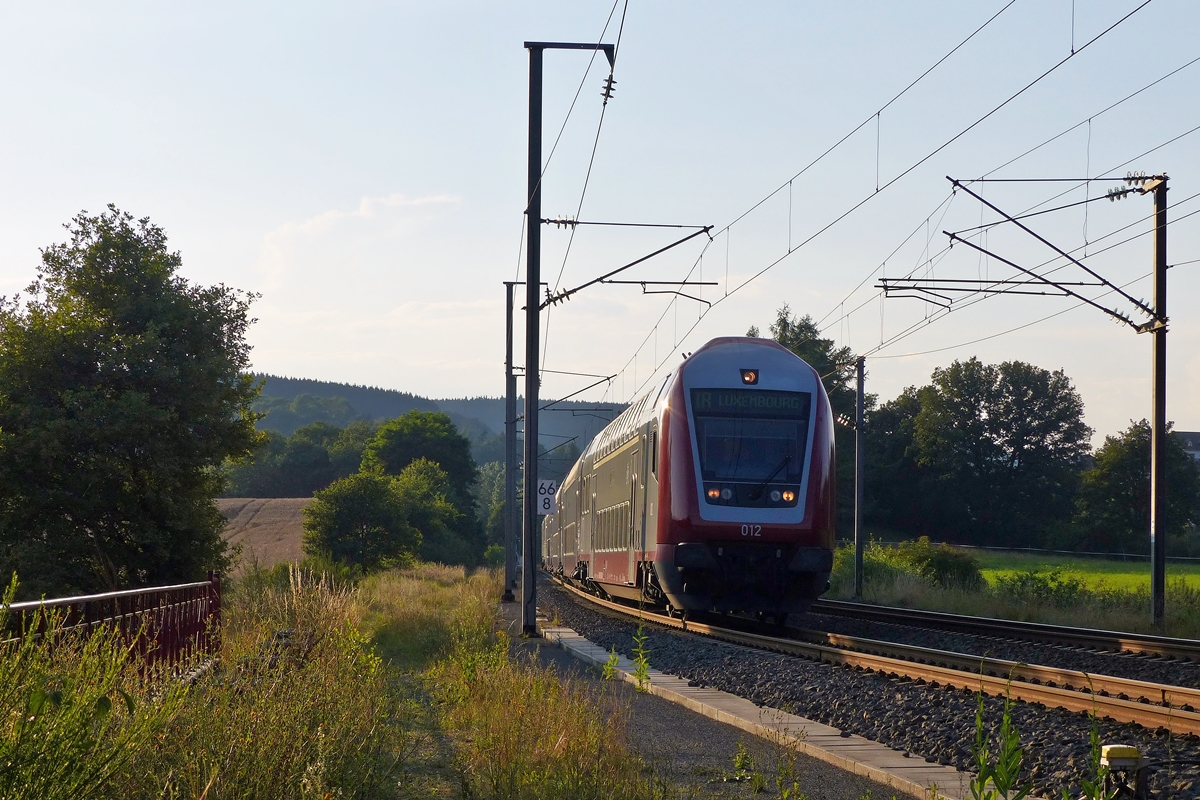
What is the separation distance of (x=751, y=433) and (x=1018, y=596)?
13.5 meters

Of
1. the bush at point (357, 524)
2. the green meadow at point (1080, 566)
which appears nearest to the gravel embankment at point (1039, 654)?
the green meadow at point (1080, 566)

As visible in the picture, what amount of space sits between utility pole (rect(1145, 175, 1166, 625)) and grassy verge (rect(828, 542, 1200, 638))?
2.90 feet

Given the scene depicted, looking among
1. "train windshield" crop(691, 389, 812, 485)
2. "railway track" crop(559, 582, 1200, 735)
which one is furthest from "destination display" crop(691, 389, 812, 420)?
"railway track" crop(559, 582, 1200, 735)

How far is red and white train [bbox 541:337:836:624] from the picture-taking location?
1800 centimetres

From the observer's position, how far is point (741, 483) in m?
18.2

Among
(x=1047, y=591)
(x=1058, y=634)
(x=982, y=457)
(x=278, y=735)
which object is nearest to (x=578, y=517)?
(x=1047, y=591)

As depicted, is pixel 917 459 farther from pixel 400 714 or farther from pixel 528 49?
pixel 400 714

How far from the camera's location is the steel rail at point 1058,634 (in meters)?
15.0

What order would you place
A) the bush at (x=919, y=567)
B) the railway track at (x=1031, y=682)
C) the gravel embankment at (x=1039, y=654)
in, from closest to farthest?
the railway track at (x=1031, y=682)
the gravel embankment at (x=1039, y=654)
the bush at (x=919, y=567)

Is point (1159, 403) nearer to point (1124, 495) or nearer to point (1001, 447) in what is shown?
point (1124, 495)

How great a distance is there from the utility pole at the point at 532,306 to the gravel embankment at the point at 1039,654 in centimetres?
551

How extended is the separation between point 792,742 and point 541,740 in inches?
73.1

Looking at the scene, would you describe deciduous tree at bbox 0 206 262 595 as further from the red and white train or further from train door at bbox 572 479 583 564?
the red and white train

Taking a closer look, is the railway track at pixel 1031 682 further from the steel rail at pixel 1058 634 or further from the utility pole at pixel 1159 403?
the utility pole at pixel 1159 403
